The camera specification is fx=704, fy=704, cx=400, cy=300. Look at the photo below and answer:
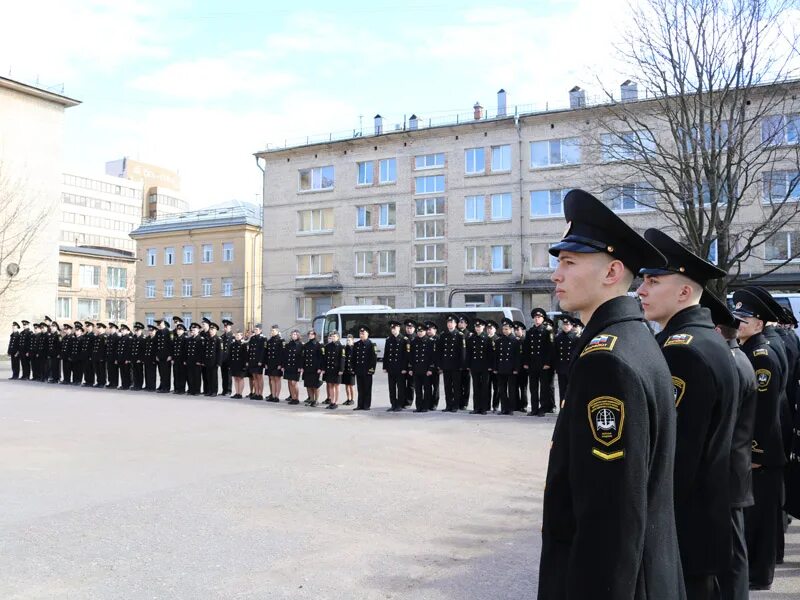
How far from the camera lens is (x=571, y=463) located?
2123mm

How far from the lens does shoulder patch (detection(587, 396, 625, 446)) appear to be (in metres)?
2.05

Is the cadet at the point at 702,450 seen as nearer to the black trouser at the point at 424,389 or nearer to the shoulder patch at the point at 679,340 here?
the shoulder patch at the point at 679,340

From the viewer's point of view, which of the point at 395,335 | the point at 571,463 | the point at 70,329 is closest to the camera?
the point at 571,463

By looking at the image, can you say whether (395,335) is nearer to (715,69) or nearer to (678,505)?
(715,69)

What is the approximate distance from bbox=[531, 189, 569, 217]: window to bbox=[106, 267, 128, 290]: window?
43309 mm

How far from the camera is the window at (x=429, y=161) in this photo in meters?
43.2

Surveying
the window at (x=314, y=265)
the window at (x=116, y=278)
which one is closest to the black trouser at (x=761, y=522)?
the window at (x=314, y=265)

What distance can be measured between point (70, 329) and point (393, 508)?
21.8 metres

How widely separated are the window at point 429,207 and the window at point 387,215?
166 cm

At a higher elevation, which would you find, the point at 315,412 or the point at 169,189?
the point at 169,189

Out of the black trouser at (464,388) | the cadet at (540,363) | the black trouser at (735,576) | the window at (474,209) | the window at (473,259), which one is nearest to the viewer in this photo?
the black trouser at (735,576)

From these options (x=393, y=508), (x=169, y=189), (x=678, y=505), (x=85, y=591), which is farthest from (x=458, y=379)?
(x=169, y=189)

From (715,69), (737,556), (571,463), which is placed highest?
(715,69)

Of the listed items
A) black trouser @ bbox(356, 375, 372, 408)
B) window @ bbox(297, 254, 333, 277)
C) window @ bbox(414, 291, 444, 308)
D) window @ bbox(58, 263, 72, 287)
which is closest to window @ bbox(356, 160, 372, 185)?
window @ bbox(297, 254, 333, 277)
